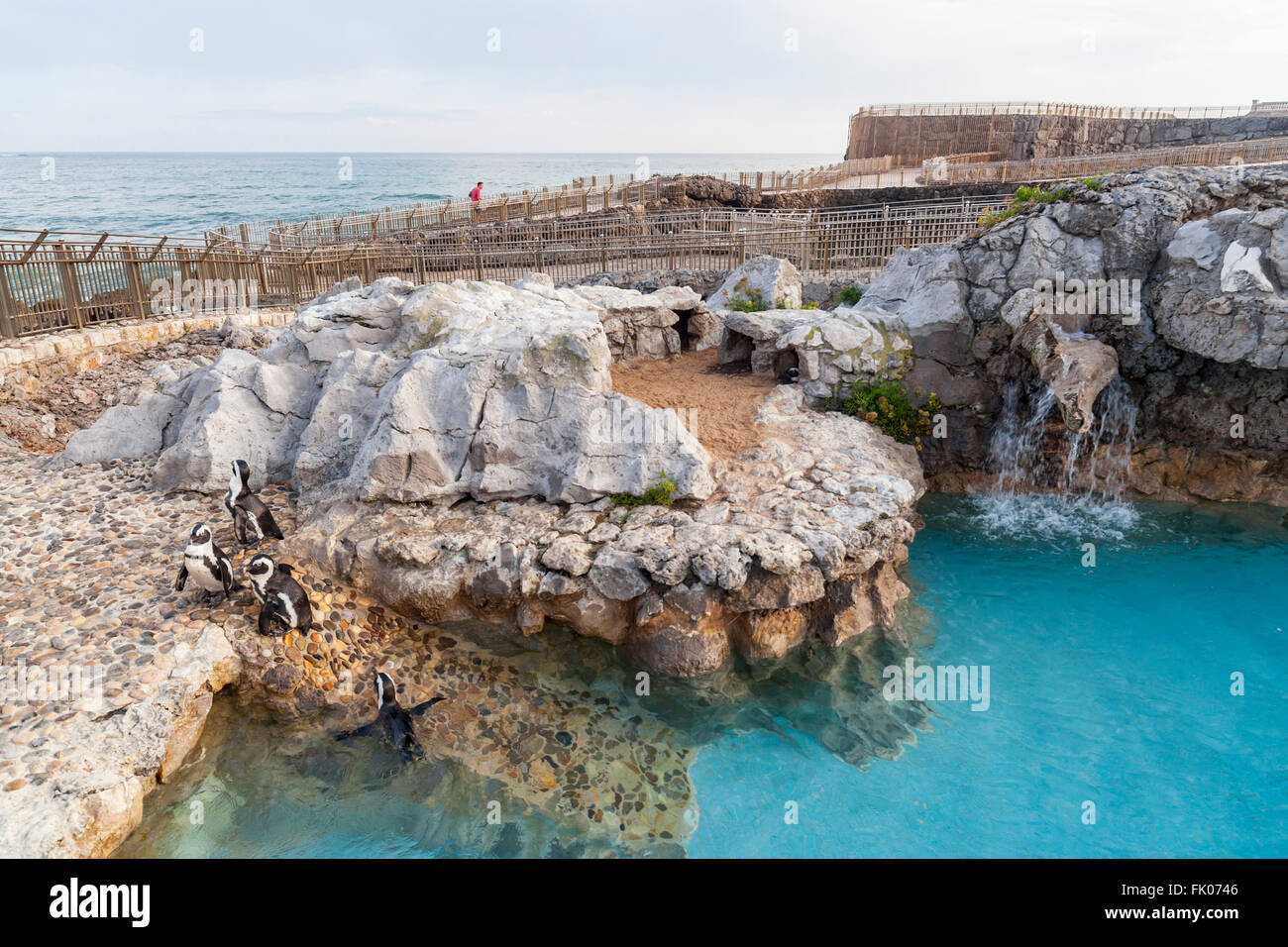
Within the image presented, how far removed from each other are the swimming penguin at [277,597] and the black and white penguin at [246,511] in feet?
4.14

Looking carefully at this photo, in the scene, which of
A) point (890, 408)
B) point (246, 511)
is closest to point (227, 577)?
point (246, 511)

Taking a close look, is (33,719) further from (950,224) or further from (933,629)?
(950,224)

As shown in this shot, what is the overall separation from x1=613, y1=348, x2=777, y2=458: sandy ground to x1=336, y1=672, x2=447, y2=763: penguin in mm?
5181

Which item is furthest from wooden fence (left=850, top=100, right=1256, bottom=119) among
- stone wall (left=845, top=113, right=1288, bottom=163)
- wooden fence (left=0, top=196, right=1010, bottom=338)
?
wooden fence (left=0, top=196, right=1010, bottom=338)

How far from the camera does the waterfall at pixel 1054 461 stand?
12211 mm

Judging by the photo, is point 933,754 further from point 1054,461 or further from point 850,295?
point 850,295

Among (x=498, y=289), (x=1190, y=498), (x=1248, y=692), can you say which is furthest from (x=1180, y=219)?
(x=498, y=289)

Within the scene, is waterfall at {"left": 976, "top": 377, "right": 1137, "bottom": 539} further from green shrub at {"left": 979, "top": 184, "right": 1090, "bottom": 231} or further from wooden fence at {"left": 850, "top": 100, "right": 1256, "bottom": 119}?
wooden fence at {"left": 850, "top": 100, "right": 1256, "bottom": 119}

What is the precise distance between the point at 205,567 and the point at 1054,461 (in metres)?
12.5

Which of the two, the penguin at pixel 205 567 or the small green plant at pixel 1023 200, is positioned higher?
the small green plant at pixel 1023 200

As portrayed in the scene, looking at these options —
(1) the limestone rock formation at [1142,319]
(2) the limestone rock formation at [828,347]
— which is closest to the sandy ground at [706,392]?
(2) the limestone rock formation at [828,347]

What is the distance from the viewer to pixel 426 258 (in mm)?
23672

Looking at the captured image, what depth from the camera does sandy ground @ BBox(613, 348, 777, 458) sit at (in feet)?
35.3

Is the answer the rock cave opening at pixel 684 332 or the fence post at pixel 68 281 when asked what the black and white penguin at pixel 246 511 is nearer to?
the rock cave opening at pixel 684 332
